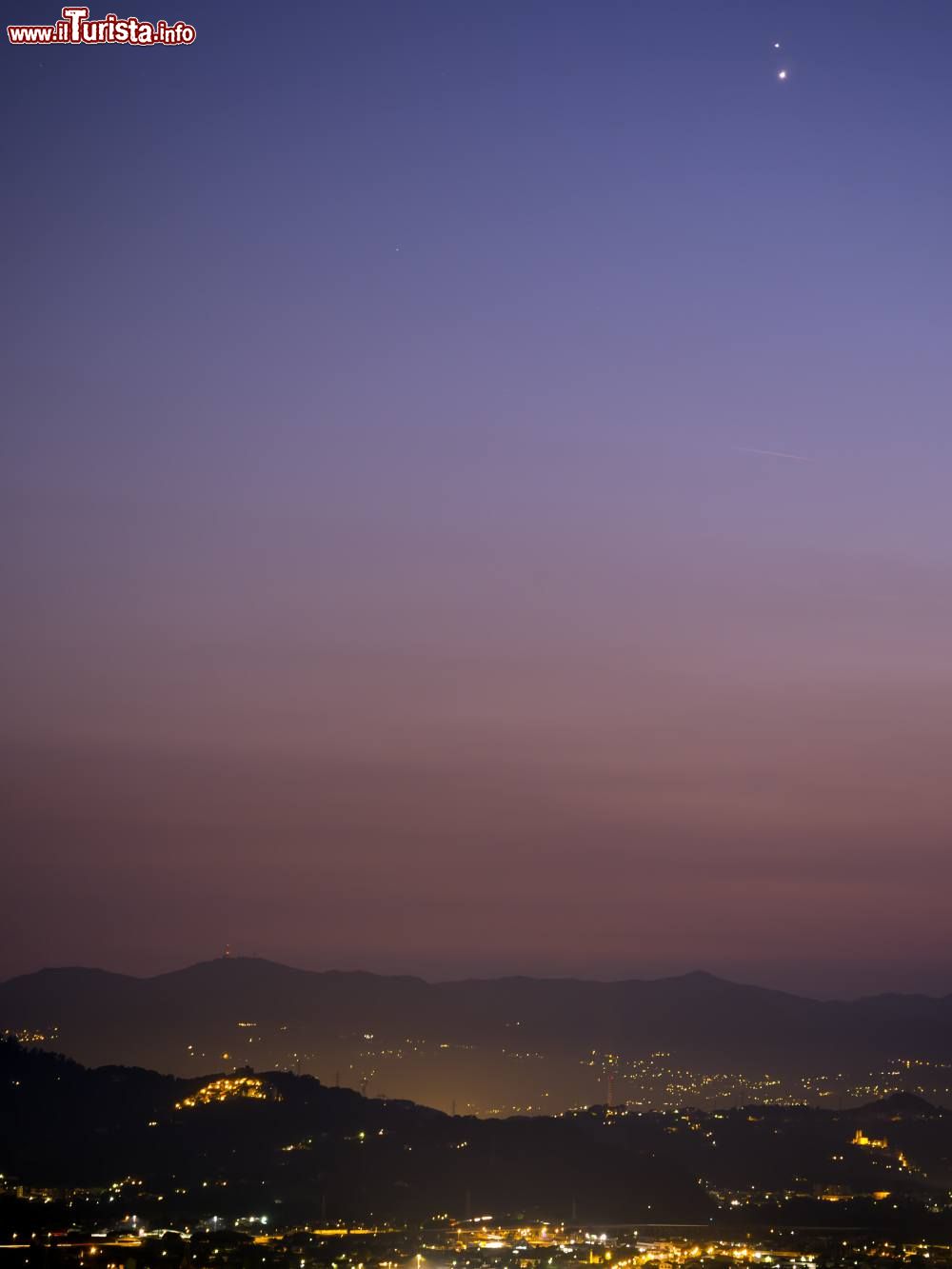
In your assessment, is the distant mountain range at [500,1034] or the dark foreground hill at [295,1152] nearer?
the dark foreground hill at [295,1152]

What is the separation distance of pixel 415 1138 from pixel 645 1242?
10384 millimetres

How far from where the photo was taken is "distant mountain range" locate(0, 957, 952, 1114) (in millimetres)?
67625

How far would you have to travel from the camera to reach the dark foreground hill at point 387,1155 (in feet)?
114

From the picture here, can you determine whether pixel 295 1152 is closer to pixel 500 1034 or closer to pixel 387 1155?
pixel 387 1155

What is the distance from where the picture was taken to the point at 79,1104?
136 feet

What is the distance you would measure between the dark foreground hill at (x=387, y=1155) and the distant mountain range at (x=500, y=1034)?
49.9 feet

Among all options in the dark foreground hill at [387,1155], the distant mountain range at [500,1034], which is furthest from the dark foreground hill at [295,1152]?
the distant mountain range at [500,1034]

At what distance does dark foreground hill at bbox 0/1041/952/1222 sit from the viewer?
3462 centimetres

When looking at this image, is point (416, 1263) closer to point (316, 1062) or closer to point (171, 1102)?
point (171, 1102)

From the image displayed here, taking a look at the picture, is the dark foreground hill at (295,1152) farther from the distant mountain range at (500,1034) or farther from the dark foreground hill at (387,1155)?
the distant mountain range at (500,1034)

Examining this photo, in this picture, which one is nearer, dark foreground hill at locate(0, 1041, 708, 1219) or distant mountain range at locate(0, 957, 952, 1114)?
dark foreground hill at locate(0, 1041, 708, 1219)

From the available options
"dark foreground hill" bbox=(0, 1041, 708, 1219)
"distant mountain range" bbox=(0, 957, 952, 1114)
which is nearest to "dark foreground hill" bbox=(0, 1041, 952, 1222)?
"dark foreground hill" bbox=(0, 1041, 708, 1219)

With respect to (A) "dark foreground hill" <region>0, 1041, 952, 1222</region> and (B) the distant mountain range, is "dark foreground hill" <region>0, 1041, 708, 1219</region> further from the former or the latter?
(B) the distant mountain range

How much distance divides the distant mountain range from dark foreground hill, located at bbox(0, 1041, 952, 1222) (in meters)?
15.2
